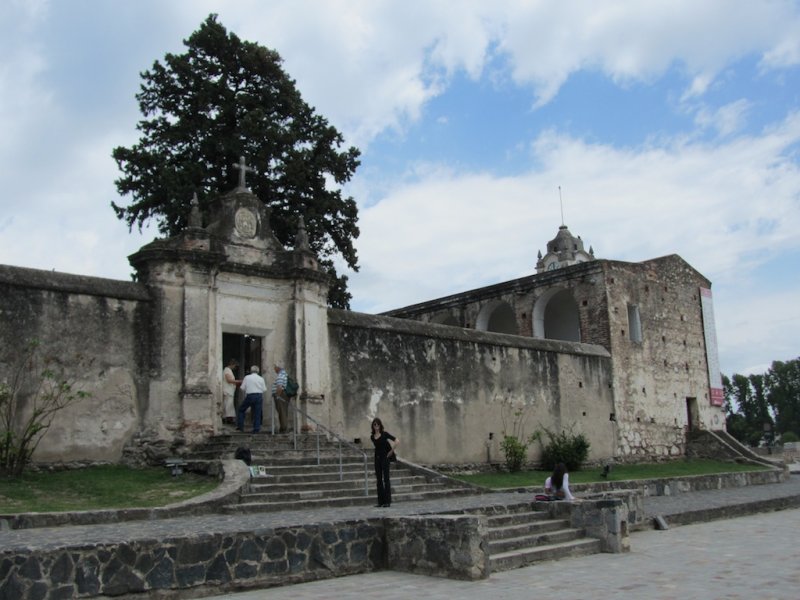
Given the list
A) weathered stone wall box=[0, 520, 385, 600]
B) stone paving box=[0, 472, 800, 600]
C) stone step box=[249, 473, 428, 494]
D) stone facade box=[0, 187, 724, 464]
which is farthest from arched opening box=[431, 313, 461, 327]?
weathered stone wall box=[0, 520, 385, 600]

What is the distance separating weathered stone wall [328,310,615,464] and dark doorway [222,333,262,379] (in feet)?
5.19

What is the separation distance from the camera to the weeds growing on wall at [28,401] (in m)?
11.9

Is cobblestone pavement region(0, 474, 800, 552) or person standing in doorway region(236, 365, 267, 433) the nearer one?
cobblestone pavement region(0, 474, 800, 552)

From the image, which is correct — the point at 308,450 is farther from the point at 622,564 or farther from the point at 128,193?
the point at 128,193

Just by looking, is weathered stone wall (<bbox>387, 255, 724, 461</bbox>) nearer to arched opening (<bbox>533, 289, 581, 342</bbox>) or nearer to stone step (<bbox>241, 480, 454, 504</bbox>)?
arched opening (<bbox>533, 289, 581, 342</bbox>)

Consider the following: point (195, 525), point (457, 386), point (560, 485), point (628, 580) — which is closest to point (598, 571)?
point (628, 580)

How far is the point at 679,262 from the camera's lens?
89.5 ft

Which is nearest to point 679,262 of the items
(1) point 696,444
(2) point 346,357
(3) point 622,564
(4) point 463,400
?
(1) point 696,444

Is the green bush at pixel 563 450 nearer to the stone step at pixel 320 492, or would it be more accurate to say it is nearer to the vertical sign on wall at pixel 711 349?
the stone step at pixel 320 492

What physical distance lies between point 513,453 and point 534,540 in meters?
10.5

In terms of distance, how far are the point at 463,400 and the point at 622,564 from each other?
10849mm

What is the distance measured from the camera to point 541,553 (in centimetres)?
877

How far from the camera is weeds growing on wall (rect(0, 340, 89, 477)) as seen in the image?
1191 cm

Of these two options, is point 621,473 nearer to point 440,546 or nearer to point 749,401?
point 440,546
